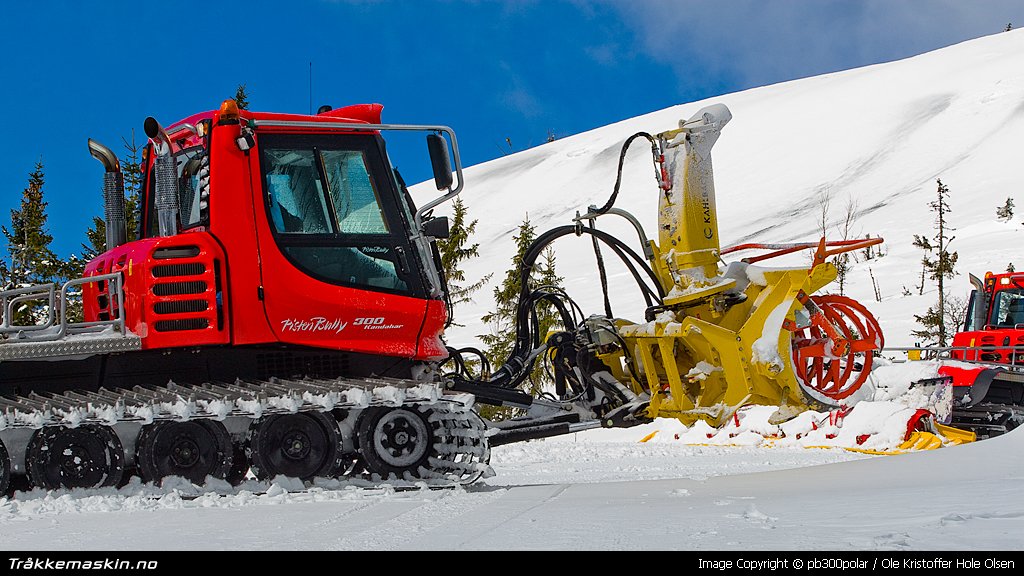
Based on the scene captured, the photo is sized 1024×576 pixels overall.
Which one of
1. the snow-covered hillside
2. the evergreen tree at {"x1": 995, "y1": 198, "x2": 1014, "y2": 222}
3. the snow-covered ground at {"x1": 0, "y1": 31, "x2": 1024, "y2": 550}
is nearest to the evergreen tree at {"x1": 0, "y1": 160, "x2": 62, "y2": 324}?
the snow-covered ground at {"x1": 0, "y1": 31, "x2": 1024, "y2": 550}

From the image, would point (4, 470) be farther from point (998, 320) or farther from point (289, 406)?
point (998, 320)

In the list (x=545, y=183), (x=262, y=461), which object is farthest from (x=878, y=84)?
(x=262, y=461)

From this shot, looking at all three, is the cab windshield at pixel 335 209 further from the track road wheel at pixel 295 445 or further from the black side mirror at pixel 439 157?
the track road wheel at pixel 295 445

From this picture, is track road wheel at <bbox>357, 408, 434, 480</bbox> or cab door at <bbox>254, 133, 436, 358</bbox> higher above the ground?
cab door at <bbox>254, 133, 436, 358</bbox>

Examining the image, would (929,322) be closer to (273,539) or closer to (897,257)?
(897,257)

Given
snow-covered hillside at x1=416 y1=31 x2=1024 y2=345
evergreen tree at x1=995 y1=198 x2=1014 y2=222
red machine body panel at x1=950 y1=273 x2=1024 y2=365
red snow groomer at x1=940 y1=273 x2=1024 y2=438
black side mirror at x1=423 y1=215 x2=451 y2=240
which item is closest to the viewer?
black side mirror at x1=423 y1=215 x2=451 y2=240

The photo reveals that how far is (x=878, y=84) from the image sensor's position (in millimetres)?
151500

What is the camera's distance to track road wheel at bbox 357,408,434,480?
656 cm

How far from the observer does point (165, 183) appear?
7.26m

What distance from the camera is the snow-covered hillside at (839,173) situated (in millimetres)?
63125

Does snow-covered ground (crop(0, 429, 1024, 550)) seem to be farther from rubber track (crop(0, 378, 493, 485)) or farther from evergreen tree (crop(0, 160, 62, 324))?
evergreen tree (crop(0, 160, 62, 324))

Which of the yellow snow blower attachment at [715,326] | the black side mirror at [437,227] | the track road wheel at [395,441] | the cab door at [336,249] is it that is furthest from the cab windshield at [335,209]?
the yellow snow blower attachment at [715,326]

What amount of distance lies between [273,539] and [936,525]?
9.92 ft

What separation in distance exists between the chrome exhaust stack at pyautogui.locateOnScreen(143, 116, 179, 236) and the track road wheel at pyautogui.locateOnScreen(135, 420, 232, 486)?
1.57m
